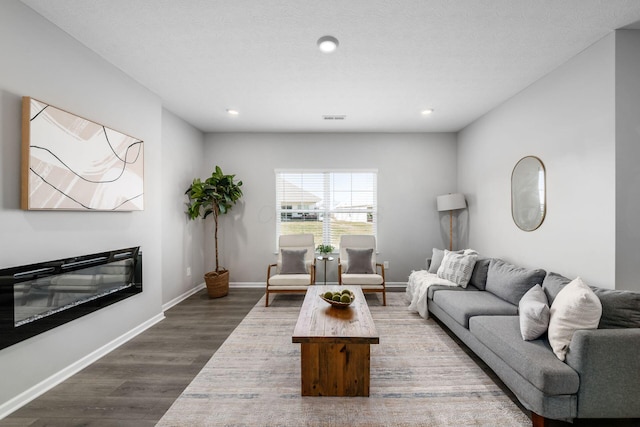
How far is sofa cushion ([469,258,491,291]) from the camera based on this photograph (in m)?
3.42

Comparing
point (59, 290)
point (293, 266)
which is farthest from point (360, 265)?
point (59, 290)

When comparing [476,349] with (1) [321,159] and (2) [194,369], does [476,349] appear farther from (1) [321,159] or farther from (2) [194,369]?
(1) [321,159]

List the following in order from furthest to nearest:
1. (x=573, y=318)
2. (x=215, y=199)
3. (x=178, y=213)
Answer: (x=215, y=199), (x=178, y=213), (x=573, y=318)

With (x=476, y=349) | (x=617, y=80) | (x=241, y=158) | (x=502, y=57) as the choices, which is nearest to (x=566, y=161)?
(x=617, y=80)

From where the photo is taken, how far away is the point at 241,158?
512cm

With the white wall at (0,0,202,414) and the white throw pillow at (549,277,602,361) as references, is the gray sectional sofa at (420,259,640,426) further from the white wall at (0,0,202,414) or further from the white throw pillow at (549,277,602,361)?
the white wall at (0,0,202,414)

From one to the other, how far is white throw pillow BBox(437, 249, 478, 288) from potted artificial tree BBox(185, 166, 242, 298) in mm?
3352

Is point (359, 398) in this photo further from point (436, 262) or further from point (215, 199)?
point (215, 199)

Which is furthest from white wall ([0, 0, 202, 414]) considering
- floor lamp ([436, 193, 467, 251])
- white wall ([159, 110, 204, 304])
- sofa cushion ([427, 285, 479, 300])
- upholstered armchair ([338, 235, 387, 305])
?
floor lamp ([436, 193, 467, 251])

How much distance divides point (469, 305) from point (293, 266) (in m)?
2.51

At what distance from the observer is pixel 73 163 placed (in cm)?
233

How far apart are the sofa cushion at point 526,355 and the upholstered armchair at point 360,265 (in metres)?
1.71

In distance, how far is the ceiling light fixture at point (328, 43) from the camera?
236 cm

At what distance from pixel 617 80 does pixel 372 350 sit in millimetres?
3134
